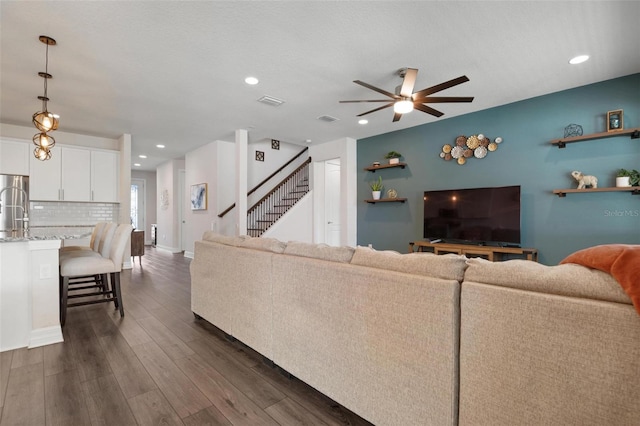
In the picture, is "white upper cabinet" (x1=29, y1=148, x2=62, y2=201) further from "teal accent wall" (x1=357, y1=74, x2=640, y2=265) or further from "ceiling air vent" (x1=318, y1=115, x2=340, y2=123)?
"teal accent wall" (x1=357, y1=74, x2=640, y2=265)

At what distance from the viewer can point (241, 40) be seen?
2.82 meters

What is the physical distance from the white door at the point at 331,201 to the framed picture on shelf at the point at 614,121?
186 inches

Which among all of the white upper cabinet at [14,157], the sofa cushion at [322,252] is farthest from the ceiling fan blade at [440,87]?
the white upper cabinet at [14,157]

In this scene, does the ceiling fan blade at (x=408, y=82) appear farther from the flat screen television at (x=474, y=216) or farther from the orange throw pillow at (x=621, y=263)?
the orange throw pillow at (x=621, y=263)

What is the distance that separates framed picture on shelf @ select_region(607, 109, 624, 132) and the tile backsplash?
329 inches

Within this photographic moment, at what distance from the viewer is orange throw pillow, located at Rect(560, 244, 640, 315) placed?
0.89 m

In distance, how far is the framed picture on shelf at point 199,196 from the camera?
707 centimetres

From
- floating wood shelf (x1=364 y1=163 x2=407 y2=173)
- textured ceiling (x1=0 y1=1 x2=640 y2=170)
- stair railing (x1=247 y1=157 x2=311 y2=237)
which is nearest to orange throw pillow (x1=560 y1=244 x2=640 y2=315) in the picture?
textured ceiling (x1=0 y1=1 x2=640 y2=170)

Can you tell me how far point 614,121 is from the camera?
355 centimetres

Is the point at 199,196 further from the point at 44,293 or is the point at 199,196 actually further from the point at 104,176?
the point at 44,293

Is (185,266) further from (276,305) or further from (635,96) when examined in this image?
(635,96)

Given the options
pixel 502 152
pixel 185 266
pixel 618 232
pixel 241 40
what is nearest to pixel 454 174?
pixel 502 152

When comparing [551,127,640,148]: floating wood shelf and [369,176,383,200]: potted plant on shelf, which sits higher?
[551,127,640,148]: floating wood shelf

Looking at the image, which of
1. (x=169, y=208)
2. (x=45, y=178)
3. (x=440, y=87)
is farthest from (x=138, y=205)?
(x=440, y=87)
